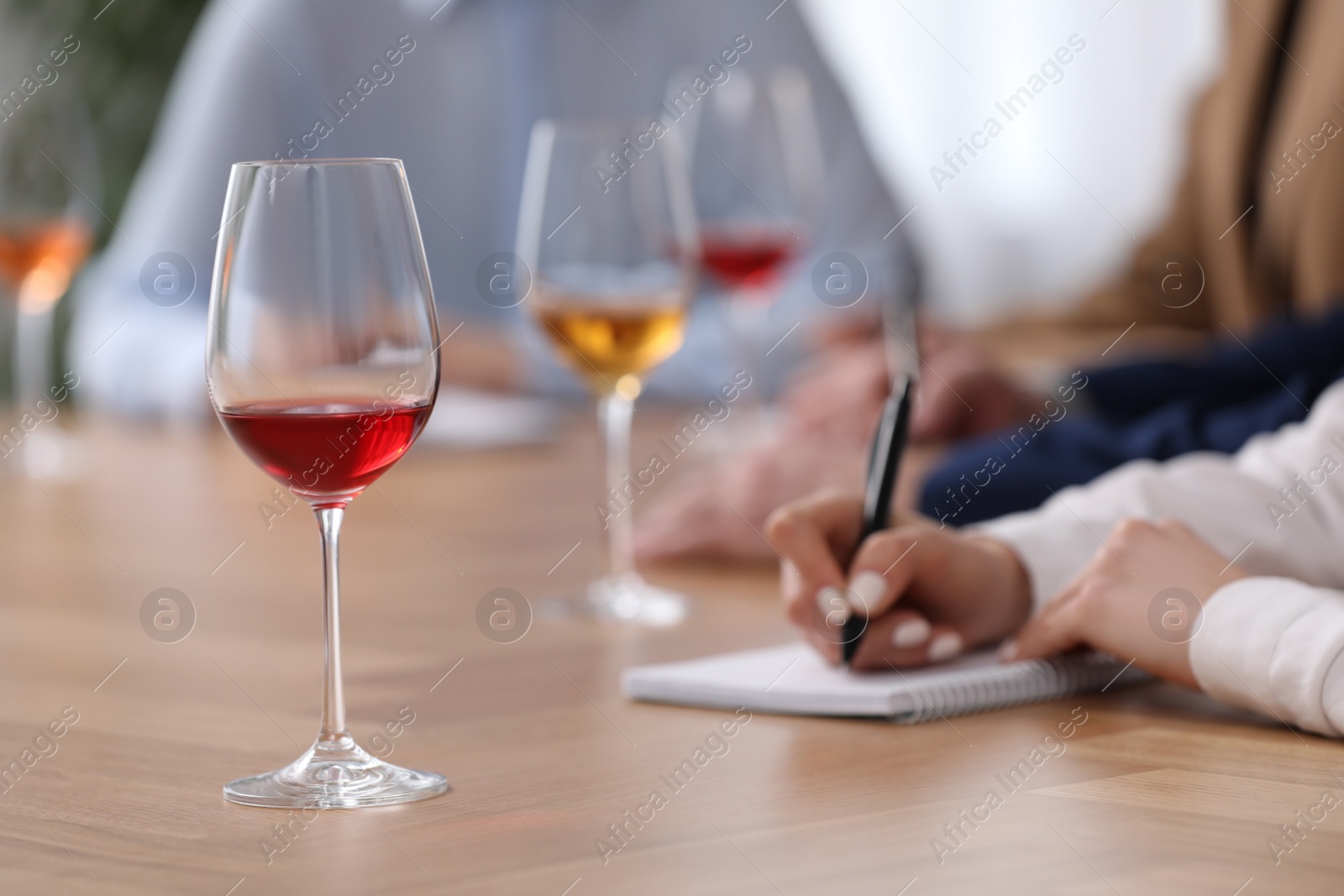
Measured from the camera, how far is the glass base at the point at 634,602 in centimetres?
109

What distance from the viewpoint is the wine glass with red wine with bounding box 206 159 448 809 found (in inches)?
26.0

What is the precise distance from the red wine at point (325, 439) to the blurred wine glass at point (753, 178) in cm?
94

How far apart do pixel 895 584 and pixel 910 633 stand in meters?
0.03

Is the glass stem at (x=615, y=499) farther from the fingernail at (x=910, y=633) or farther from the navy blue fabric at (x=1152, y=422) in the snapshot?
the fingernail at (x=910, y=633)

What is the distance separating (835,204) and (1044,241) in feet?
Result: 5.33

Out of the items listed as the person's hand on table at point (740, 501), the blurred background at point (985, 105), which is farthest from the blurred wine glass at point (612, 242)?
the blurred background at point (985, 105)

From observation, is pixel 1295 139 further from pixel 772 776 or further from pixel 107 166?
pixel 107 166

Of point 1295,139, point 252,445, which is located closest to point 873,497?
point 252,445

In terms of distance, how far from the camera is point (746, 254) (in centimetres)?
164

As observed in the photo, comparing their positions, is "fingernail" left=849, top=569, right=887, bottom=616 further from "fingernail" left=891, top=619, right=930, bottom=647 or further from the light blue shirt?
the light blue shirt

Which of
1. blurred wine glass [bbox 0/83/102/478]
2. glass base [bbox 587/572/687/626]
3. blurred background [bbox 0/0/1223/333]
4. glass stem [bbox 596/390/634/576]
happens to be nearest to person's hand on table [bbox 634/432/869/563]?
glass stem [bbox 596/390/634/576]

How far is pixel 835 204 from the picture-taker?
9.62 ft

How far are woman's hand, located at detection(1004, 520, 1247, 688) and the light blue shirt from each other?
1.52 metres

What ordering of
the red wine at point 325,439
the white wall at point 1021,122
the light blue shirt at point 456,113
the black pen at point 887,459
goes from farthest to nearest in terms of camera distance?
the white wall at point 1021,122 → the light blue shirt at point 456,113 → the black pen at point 887,459 → the red wine at point 325,439
